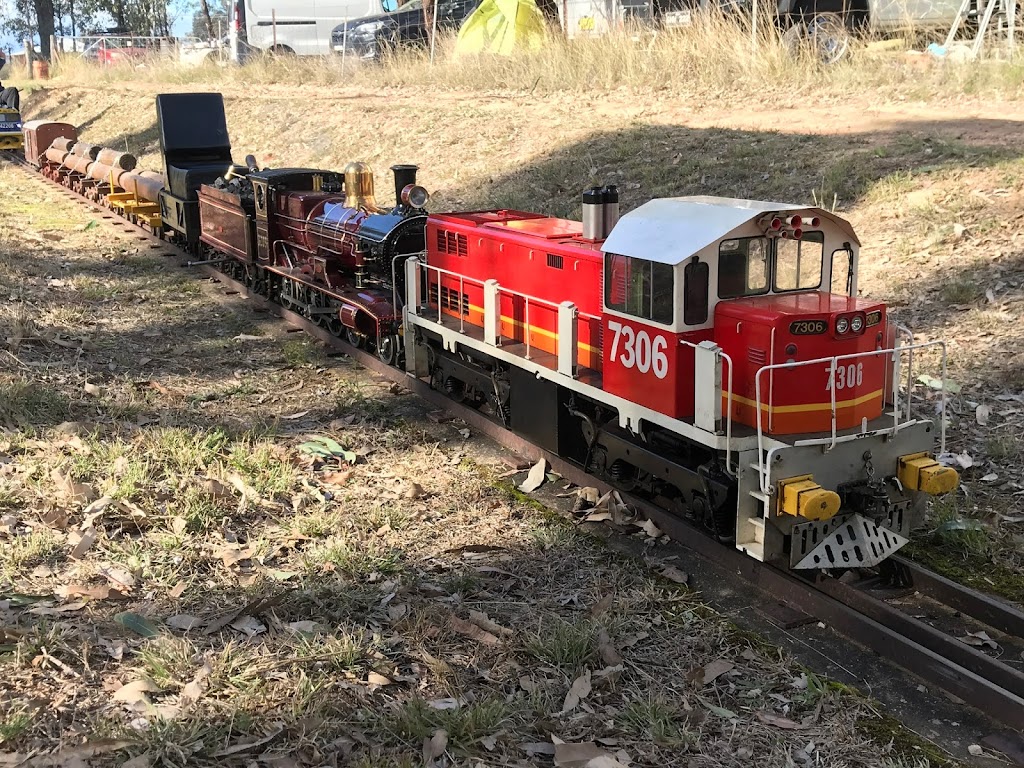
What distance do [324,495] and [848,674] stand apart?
4285 millimetres

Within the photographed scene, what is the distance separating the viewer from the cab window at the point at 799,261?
6.90 metres

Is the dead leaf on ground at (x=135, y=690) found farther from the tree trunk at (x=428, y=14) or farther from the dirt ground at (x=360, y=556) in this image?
the tree trunk at (x=428, y=14)

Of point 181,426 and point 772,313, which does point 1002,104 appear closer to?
point 772,313

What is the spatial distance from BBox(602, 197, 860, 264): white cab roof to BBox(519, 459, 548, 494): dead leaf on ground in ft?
7.57

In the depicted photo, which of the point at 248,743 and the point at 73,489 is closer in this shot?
the point at 248,743

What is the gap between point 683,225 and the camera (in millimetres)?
6770

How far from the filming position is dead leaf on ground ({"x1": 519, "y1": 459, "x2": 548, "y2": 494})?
8445mm

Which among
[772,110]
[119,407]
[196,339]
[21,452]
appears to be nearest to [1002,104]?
[772,110]

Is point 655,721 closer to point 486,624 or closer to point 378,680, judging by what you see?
point 486,624

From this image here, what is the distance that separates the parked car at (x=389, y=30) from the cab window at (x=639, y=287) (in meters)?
25.9

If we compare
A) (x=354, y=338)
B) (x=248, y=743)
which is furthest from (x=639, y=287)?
(x=354, y=338)

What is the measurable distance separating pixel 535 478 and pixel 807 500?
119 inches

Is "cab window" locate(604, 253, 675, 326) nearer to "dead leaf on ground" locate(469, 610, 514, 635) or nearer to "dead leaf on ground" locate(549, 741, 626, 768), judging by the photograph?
"dead leaf on ground" locate(469, 610, 514, 635)

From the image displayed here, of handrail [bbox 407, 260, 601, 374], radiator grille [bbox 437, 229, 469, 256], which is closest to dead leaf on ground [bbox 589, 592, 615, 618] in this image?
handrail [bbox 407, 260, 601, 374]
